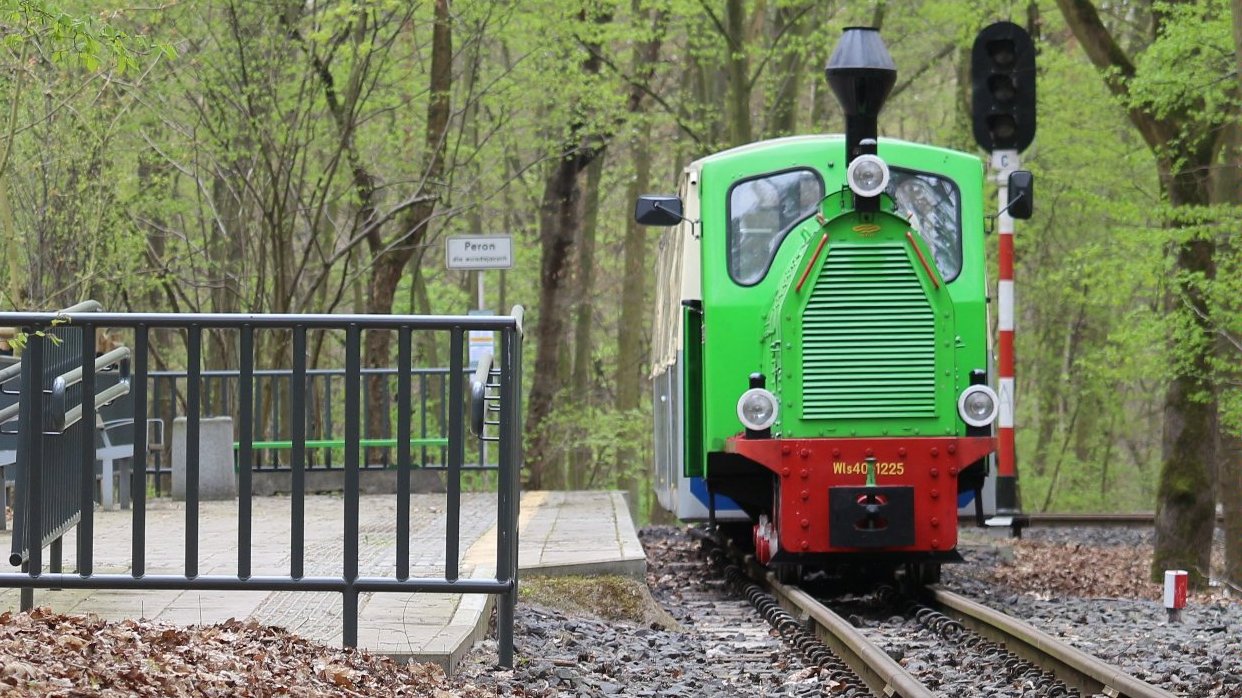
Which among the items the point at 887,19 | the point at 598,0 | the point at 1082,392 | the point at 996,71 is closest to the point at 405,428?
the point at 996,71

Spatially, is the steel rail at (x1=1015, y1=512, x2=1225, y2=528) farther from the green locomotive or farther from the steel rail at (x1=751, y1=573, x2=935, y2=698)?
the steel rail at (x1=751, y1=573, x2=935, y2=698)

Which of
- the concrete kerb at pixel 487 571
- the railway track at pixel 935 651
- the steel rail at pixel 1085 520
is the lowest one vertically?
the steel rail at pixel 1085 520

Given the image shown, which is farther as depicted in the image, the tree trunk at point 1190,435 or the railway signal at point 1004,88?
the railway signal at point 1004,88

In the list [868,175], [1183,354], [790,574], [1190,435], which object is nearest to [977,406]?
[868,175]

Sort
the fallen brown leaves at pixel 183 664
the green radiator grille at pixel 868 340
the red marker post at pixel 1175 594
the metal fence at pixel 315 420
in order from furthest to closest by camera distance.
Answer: the metal fence at pixel 315 420 < the green radiator grille at pixel 868 340 < the red marker post at pixel 1175 594 < the fallen brown leaves at pixel 183 664

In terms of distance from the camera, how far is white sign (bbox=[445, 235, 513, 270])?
17094mm

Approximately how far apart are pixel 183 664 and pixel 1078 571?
1204cm

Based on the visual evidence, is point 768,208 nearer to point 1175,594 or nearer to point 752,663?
point 1175,594

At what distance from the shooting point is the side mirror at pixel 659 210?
10.7 meters

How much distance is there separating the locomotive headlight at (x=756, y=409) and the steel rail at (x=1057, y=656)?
1.64m

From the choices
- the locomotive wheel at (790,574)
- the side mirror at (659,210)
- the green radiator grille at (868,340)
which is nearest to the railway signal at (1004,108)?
the locomotive wheel at (790,574)

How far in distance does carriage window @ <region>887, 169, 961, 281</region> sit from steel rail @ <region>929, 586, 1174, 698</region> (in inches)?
102

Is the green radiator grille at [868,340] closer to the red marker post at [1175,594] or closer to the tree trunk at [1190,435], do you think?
the red marker post at [1175,594]

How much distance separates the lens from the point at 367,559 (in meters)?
8.71
